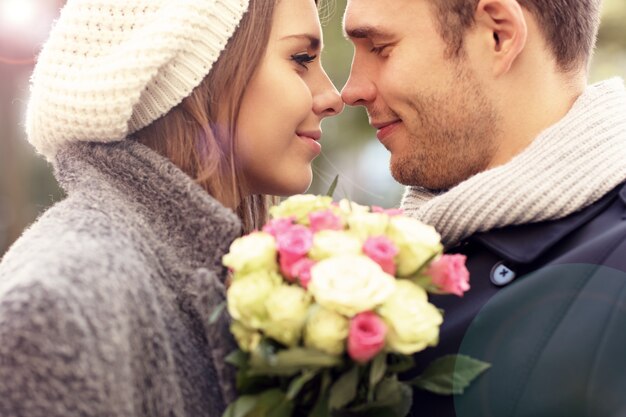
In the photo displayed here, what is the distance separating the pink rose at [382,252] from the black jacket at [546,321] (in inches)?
23.1

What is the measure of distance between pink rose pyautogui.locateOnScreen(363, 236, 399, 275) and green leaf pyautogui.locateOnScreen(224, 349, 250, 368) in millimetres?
412

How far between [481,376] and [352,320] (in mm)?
656

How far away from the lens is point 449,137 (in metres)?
3.44

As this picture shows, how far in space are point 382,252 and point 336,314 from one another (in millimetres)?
208

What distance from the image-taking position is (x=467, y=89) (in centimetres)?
338

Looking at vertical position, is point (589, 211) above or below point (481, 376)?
above

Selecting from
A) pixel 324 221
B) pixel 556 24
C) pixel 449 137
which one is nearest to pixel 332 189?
pixel 324 221

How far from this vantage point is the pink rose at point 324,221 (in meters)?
2.21

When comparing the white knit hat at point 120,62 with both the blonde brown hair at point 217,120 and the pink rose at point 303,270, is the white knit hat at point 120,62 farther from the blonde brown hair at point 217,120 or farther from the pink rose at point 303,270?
the pink rose at point 303,270

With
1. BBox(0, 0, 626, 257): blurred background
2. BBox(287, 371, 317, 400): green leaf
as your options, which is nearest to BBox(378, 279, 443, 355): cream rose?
BBox(287, 371, 317, 400): green leaf

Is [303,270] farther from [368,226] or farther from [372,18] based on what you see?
[372,18]

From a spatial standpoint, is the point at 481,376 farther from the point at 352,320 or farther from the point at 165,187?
the point at 165,187

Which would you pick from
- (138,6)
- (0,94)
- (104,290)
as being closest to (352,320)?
(104,290)

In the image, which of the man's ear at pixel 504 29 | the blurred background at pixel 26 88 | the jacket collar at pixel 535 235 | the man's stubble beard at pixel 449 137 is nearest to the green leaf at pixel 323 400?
the jacket collar at pixel 535 235
